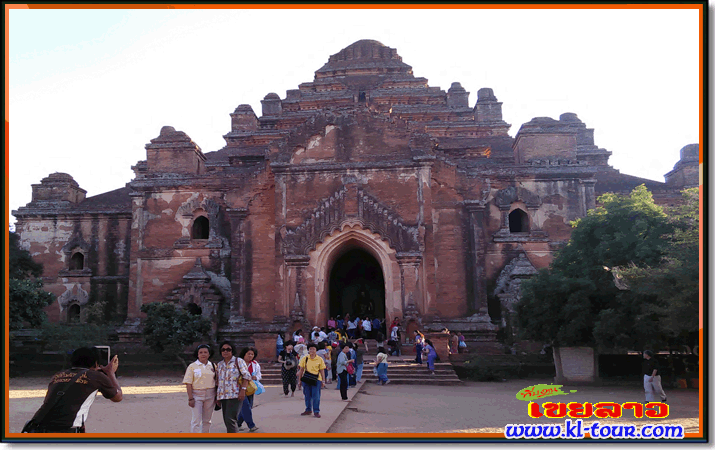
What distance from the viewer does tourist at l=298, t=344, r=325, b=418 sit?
11.3 meters

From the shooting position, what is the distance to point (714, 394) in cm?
854

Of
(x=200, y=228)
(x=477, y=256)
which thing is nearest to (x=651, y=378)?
(x=477, y=256)

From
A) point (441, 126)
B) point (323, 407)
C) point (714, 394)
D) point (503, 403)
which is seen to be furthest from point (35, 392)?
point (441, 126)

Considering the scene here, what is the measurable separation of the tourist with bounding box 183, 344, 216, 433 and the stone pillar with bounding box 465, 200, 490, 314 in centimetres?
1570

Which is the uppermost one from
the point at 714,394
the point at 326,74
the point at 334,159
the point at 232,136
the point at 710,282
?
the point at 326,74

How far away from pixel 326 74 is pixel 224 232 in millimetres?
14628

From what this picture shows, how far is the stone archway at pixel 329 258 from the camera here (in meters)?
23.3

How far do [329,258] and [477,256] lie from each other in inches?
206

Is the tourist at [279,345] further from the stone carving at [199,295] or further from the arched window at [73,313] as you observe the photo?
the arched window at [73,313]

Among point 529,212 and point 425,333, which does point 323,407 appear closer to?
point 425,333

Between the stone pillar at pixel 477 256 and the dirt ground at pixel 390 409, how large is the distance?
190 inches

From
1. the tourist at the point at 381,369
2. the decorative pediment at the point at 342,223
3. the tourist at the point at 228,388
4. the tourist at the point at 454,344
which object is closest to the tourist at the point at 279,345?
the decorative pediment at the point at 342,223

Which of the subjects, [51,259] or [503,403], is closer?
[503,403]

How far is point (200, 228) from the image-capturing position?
89.4 feet
